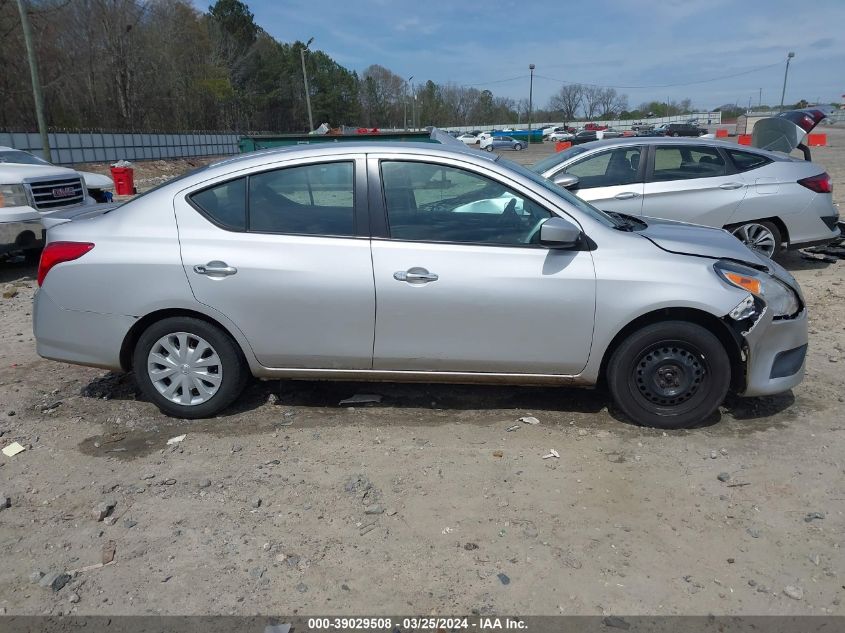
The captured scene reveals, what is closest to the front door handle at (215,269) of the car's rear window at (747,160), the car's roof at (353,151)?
the car's roof at (353,151)

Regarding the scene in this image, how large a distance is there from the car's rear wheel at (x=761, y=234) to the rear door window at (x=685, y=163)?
2.28 ft

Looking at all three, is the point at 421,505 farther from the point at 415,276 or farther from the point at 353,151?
the point at 353,151

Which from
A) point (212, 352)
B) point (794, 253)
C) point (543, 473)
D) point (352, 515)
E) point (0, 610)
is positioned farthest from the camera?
point (794, 253)

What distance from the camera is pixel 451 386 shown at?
15.3ft

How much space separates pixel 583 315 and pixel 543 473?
0.95 metres

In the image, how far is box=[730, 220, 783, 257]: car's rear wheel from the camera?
24.5 ft

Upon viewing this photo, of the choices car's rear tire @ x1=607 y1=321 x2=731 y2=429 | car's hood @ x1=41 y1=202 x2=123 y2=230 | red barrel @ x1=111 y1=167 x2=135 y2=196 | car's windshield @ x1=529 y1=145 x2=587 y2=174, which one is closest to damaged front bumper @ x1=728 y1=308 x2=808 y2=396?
car's rear tire @ x1=607 y1=321 x2=731 y2=429

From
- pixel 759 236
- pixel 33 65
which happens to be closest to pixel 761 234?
pixel 759 236

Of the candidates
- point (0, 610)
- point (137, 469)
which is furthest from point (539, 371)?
point (0, 610)

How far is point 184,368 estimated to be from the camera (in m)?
4.02

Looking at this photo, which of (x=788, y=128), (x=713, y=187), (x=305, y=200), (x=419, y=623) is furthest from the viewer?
(x=788, y=128)

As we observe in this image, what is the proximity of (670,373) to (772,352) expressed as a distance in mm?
604

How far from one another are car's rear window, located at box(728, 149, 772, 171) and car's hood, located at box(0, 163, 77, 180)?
8911mm

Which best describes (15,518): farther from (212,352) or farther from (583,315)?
(583,315)
